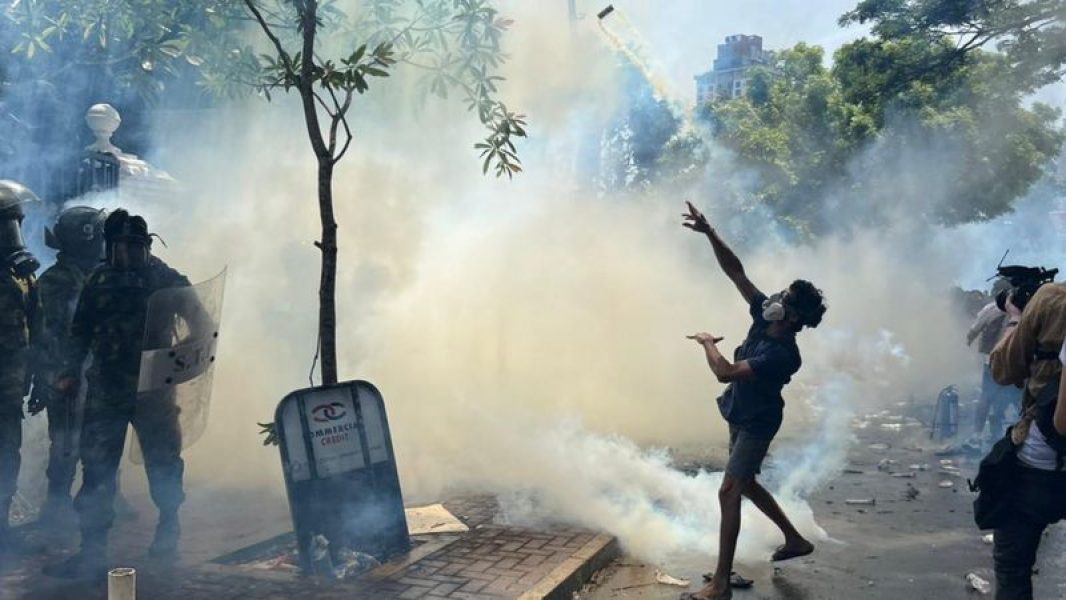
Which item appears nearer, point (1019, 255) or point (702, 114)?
point (702, 114)

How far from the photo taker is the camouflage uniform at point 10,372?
15.5 ft

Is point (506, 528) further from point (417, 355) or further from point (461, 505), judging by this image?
point (417, 355)

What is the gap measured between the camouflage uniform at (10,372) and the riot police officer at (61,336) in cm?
38

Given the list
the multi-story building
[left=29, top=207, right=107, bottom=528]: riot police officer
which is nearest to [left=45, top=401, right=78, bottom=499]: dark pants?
[left=29, top=207, right=107, bottom=528]: riot police officer

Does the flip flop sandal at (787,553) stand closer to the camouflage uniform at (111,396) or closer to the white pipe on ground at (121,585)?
the white pipe on ground at (121,585)

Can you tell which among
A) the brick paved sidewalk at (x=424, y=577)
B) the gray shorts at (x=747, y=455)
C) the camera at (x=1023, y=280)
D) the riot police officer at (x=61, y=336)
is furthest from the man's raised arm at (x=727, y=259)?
the riot police officer at (x=61, y=336)

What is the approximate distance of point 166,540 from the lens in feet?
15.9

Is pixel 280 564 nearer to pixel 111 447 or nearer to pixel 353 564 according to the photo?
pixel 353 564

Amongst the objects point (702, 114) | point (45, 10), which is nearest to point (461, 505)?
point (45, 10)

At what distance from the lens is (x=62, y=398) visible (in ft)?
16.8

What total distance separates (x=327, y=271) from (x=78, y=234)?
205 cm

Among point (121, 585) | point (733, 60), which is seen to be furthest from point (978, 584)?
point (733, 60)

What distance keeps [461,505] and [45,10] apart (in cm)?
469

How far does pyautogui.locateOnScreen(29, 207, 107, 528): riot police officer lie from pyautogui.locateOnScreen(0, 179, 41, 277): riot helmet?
0.41 metres
